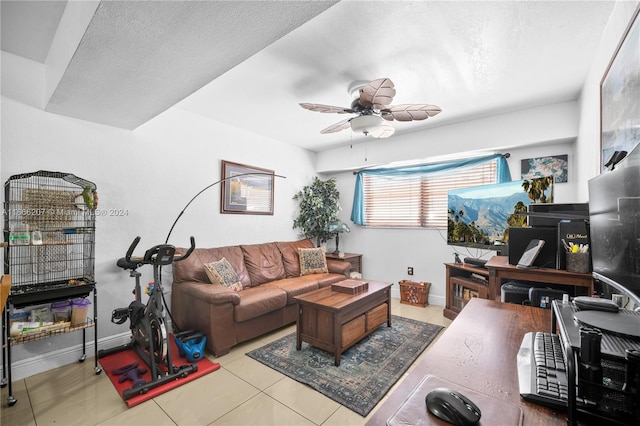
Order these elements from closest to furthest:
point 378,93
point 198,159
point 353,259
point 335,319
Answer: point 378,93 < point 335,319 < point 198,159 < point 353,259

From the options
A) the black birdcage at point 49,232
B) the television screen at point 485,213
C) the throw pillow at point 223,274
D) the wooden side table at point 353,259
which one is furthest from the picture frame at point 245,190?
the television screen at point 485,213

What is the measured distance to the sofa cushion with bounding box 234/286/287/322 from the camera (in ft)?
9.02

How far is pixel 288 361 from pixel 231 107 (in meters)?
2.69

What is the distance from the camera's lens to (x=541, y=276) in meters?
1.92

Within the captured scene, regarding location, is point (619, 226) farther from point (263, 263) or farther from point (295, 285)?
point (263, 263)

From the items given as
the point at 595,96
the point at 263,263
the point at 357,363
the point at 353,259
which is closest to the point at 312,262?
the point at 263,263

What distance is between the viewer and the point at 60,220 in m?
2.36

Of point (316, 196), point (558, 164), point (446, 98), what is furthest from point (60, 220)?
point (558, 164)

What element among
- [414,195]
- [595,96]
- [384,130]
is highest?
[595,96]

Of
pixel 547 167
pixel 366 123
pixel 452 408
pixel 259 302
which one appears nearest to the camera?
pixel 452 408

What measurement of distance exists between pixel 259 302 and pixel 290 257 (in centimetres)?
134

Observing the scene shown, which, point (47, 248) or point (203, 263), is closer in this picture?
point (47, 248)

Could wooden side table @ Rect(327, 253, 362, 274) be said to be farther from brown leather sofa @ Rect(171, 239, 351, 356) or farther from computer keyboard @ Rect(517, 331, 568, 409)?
computer keyboard @ Rect(517, 331, 568, 409)

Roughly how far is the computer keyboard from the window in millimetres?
3289
